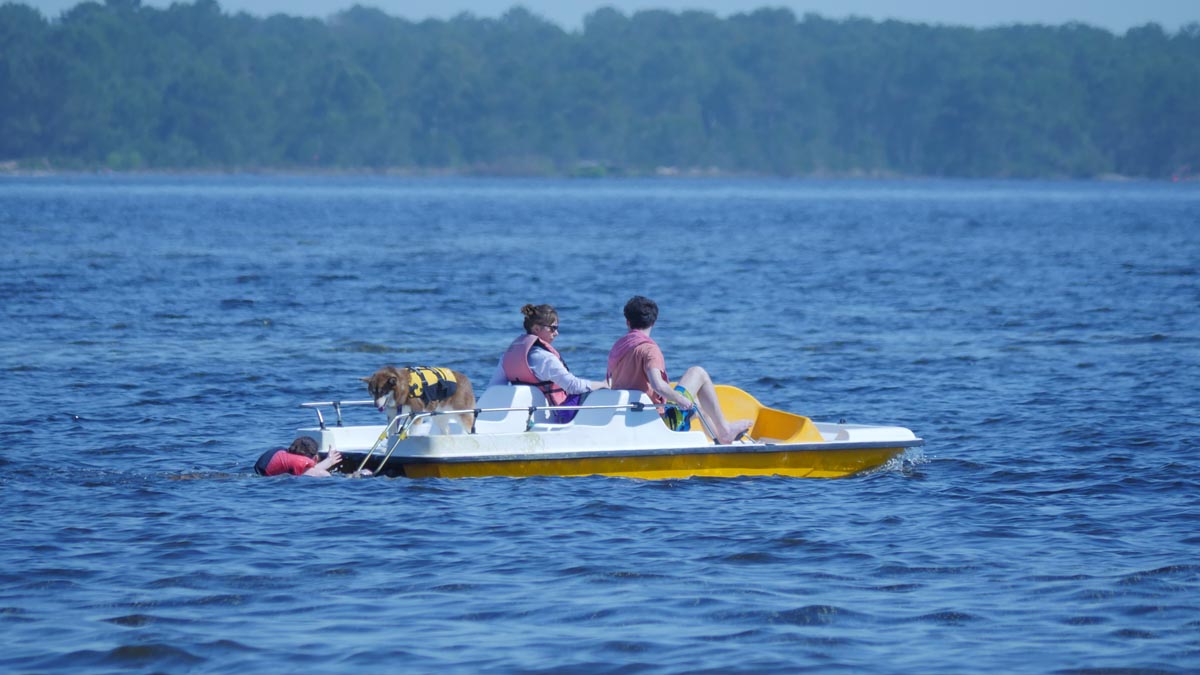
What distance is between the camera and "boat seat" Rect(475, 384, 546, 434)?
13.6m

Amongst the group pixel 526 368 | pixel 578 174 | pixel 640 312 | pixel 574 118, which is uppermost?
pixel 640 312

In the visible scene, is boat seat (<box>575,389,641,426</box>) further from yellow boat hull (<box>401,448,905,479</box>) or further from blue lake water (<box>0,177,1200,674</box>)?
blue lake water (<box>0,177,1200,674</box>)

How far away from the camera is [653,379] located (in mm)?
13562

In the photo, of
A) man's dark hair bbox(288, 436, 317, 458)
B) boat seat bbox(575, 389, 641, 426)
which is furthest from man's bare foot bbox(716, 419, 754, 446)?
man's dark hair bbox(288, 436, 317, 458)

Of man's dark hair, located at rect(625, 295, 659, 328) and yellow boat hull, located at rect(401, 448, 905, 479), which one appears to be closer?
yellow boat hull, located at rect(401, 448, 905, 479)

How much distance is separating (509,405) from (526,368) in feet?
1.09

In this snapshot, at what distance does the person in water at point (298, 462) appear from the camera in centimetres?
1341

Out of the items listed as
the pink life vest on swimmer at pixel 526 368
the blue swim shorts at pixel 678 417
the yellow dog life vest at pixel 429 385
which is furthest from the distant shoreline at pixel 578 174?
the yellow dog life vest at pixel 429 385

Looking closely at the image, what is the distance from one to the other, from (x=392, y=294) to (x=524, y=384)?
20.3 metres

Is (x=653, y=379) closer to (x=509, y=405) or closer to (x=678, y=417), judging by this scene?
(x=678, y=417)

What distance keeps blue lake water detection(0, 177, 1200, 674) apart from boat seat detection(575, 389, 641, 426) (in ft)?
1.69

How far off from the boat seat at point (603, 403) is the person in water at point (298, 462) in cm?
189

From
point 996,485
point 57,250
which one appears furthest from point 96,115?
point 996,485

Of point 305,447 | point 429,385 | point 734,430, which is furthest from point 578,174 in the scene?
point 429,385
